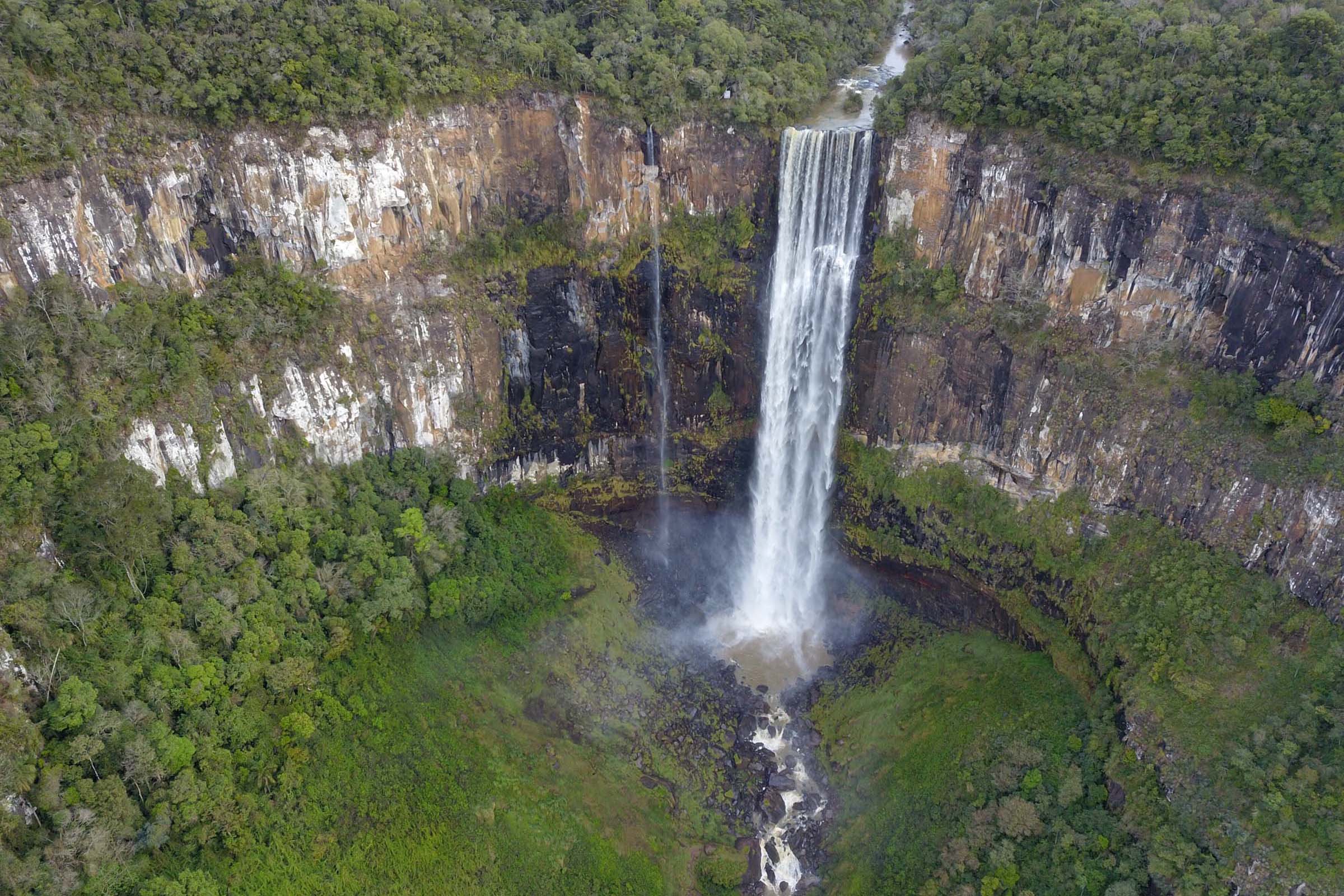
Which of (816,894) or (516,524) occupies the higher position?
(516,524)

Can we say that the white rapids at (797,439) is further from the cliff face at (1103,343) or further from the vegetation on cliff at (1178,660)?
the vegetation on cliff at (1178,660)

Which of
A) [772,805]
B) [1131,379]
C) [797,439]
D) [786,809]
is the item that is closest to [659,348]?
[797,439]

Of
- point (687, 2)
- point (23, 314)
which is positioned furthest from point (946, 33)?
point (23, 314)

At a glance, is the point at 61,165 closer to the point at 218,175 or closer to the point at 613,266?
the point at 218,175

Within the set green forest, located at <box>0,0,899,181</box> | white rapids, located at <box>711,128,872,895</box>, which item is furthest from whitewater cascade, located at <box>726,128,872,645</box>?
green forest, located at <box>0,0,899,181</box>

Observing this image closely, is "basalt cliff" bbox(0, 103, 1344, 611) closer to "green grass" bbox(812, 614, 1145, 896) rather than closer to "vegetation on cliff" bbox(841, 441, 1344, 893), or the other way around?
"vegetation on cliff" bbox(841, 441, 1344, 893)

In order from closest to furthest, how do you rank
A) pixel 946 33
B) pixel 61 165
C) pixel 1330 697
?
1. pixel 1330 697
2. pixel 61 165
3. pixel 946 33

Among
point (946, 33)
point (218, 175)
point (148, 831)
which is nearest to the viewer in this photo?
point (148, 831)
